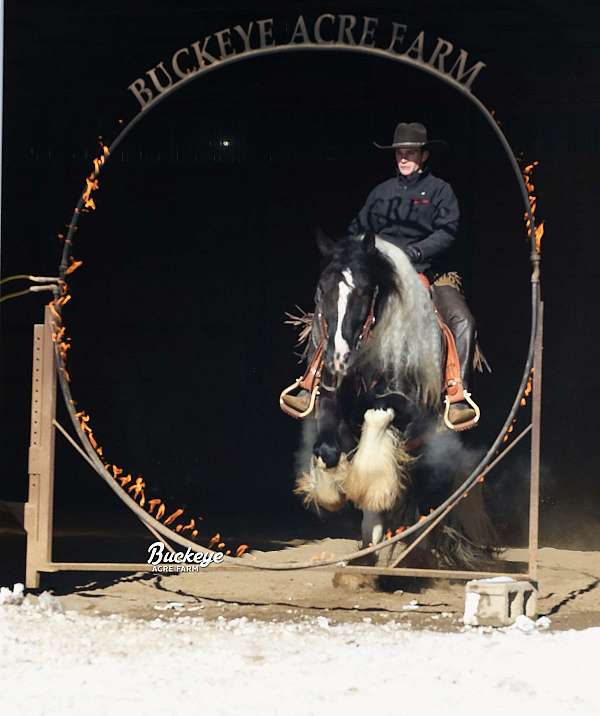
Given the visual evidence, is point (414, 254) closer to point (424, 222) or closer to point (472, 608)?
point (424, 222)

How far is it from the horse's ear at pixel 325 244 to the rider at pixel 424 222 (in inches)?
18.0

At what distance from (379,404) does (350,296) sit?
0.77 m

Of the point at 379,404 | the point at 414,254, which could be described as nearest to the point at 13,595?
the point at 379,404

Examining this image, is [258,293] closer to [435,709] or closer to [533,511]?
[533,511]

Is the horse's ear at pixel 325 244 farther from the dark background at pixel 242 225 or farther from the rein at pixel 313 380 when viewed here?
the dark background at pixel 242 225

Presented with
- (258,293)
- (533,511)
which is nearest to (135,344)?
(258,293)

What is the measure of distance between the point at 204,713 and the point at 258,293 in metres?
3.93

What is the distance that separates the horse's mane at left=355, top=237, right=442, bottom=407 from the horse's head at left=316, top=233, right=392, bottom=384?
83mm

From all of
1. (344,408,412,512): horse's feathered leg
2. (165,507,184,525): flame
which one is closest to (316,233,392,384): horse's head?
(344,408,412,512): horse's feathered leg

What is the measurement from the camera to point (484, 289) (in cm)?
1064

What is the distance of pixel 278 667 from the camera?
802 cm

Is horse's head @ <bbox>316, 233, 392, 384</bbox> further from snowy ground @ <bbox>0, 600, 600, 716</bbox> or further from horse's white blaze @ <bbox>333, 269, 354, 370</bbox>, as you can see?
snowy ground @ <bbox>0, 600, 600, 716</bbox>

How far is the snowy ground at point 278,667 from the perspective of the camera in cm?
738

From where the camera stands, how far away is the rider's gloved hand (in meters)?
9.82
